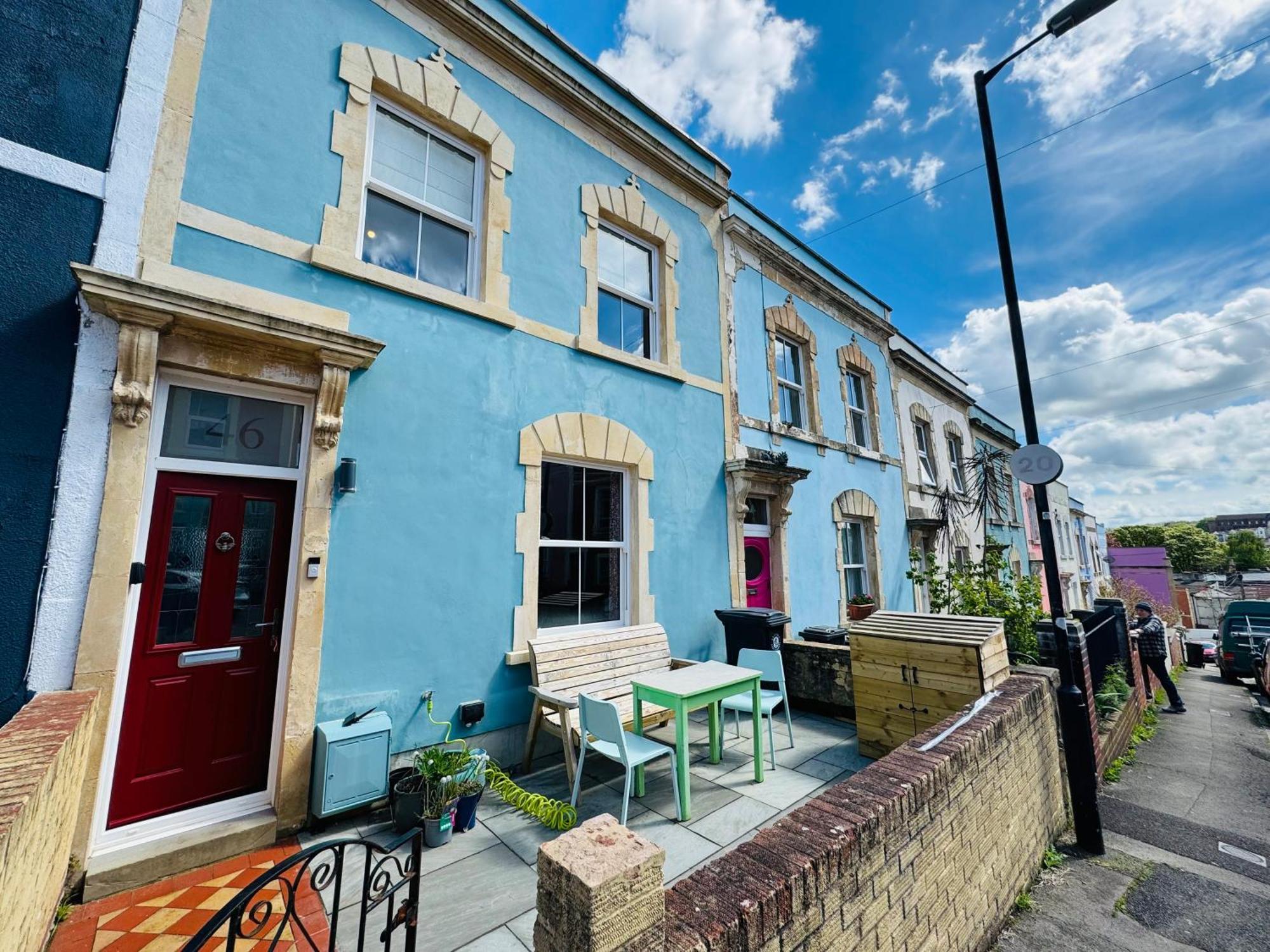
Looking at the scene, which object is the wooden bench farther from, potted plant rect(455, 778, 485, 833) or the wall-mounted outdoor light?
the wall-mounted outdoor light

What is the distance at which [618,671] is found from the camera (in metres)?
5.22

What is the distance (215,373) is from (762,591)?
7.15 meters

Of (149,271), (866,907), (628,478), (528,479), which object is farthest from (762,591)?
(149,271)

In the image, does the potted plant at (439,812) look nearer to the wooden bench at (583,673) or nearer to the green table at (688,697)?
the wooden bench at (583,673)

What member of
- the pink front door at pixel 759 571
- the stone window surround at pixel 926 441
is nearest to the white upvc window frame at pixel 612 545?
the pink front door at pixel 759 571

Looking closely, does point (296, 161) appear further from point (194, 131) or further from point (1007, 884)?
point (1007, 884)

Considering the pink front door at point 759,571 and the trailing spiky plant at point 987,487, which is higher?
the trailing spiky plant at point 987,487

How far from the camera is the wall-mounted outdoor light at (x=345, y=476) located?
4059 millimetres

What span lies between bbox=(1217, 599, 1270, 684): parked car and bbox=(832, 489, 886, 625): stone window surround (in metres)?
11.4

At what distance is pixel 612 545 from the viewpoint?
603 centimetres

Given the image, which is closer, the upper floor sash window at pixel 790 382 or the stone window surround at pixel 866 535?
the upper floor sash window at pixel 790 382

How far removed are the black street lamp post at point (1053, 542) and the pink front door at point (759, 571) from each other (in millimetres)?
3697

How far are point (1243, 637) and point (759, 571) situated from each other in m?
15.8

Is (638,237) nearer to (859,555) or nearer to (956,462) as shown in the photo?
(859,555)
